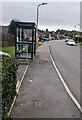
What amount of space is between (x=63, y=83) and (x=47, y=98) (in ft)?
9.21

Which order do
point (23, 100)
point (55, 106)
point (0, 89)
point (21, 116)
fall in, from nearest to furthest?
1. point (0, 89)
2. point (21, 116)
3. point (55, 106)
4. point (23, 100)

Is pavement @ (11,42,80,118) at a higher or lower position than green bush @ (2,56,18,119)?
lower

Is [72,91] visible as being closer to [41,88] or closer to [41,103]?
[41,88]

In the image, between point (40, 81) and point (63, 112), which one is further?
point (40, 81)

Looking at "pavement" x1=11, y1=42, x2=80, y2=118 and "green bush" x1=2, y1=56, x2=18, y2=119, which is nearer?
"green bush" x1=2, y1=56, x2=18, y2=119

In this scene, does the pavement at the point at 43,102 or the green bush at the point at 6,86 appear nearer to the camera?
the green bush at the point at 6,86

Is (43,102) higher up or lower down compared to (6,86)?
lower down

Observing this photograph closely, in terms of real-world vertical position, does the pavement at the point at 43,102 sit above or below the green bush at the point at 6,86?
below

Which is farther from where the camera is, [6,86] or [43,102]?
[43,102]

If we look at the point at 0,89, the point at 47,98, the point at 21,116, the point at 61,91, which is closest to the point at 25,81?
the point at 61,91

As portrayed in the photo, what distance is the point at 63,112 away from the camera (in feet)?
23.2

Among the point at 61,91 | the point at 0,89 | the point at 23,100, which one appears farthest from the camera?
the point at 61,91

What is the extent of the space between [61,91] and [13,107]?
270 cm

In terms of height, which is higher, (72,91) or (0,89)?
(0,89)
